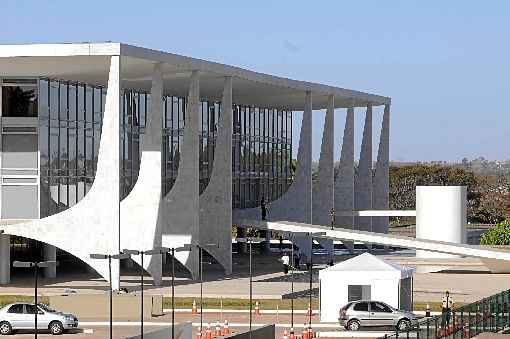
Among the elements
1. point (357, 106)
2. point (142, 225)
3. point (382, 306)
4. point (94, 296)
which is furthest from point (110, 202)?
point (357, 106)

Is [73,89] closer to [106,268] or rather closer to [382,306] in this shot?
[106,268]

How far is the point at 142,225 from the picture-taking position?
7000 centimetres

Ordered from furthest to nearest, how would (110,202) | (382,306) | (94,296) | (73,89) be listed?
(73,89) → (110,202) → (94,296) → (382,306)

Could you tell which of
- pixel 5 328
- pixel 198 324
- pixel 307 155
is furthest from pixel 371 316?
pixel 307 155

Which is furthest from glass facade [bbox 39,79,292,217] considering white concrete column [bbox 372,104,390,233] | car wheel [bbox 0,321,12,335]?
car wheel [bbox 0,321,12,335]

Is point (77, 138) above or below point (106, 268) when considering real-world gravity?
above

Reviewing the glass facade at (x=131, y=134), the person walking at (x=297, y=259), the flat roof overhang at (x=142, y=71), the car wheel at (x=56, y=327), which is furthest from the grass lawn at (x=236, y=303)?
the person walking at (x=297, y=259)

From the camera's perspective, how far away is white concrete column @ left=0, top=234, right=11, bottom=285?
238 ft

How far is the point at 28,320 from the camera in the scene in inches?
2021

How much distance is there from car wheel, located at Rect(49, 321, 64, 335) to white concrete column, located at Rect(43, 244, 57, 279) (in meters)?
25.0

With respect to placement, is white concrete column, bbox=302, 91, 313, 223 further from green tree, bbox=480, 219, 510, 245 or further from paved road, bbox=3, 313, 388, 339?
paved road, bbox=3, 313, 388, 339

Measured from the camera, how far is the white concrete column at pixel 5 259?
2852 inches

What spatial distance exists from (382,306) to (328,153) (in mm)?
50516

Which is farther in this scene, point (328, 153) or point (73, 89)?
point (328, 153)
